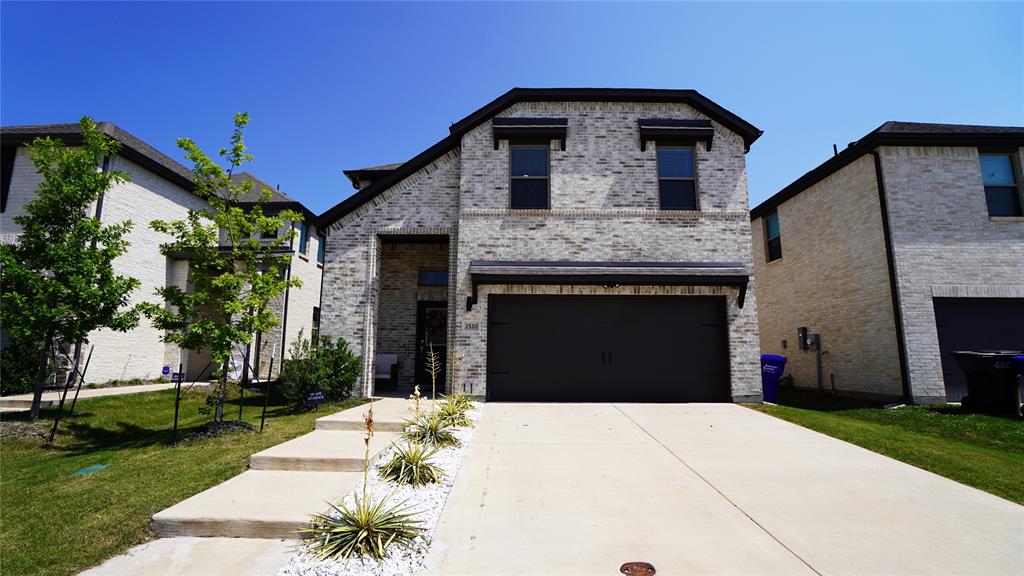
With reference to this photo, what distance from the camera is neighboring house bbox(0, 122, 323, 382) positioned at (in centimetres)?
1305

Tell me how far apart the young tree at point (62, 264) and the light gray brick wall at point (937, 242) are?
18.0 m

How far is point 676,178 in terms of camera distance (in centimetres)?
1164

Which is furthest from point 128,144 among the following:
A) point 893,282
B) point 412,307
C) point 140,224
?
point 893,282

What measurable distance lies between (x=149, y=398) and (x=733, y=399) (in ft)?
49.3

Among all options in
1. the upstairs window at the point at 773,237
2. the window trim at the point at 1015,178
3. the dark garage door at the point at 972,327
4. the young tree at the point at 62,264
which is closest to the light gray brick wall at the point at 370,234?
the young tree at the point at 62,264

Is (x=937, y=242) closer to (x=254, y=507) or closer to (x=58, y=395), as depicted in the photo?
(x=254, y=507)

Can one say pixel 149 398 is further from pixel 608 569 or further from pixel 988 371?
pixel 988 371

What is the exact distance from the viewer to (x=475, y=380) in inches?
420

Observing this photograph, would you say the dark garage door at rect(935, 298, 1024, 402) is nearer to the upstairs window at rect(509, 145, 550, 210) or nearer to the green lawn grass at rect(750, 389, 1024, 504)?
the green lawn grass at rect(750, 389, 1024, 504)

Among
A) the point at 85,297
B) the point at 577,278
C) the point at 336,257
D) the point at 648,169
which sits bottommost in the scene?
the point at 85,297

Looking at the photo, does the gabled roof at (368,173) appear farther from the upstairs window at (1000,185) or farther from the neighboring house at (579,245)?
the upstairs window at (1000,185)

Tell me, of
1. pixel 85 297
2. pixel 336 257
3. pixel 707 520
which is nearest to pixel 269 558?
pixel 707 520

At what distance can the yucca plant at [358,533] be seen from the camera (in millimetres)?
3373

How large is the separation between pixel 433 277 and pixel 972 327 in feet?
48.4
